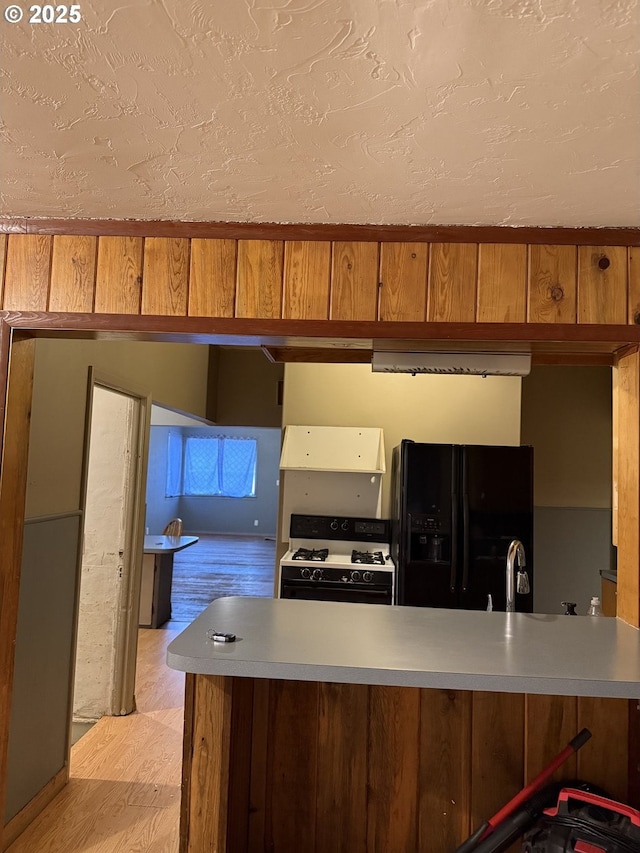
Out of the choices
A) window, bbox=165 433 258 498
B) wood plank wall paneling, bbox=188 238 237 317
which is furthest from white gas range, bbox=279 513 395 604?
window, bbox=165 433 258 498

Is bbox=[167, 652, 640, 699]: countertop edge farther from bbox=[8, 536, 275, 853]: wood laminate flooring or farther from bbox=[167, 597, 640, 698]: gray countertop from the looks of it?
bbox=[8, 536, 275, 853]: wood laminate flooring

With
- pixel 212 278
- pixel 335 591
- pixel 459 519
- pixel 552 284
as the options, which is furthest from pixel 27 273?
pixel 459 519

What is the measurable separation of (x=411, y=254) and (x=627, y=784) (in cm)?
178

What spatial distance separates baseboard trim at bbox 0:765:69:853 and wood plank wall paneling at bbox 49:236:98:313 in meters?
2.00

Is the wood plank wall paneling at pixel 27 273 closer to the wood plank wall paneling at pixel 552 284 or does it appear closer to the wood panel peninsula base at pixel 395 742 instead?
the wood panel peninsula base at pixel 395 742

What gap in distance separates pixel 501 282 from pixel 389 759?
1.56 meters

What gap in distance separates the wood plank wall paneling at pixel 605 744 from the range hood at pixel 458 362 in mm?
1074

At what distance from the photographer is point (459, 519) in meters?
4.17

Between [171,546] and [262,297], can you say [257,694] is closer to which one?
[262,297]

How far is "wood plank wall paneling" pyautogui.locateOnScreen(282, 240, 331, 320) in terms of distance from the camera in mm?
2121

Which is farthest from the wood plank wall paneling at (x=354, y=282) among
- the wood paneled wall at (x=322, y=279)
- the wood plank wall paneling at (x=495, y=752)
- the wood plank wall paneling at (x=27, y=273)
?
the wood plank wall paneling at (x=495, y=752)

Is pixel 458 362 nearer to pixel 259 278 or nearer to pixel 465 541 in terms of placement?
pixel 259 278

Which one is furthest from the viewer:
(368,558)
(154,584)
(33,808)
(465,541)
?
(154,584)

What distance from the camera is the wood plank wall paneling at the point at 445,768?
210 centimetres
